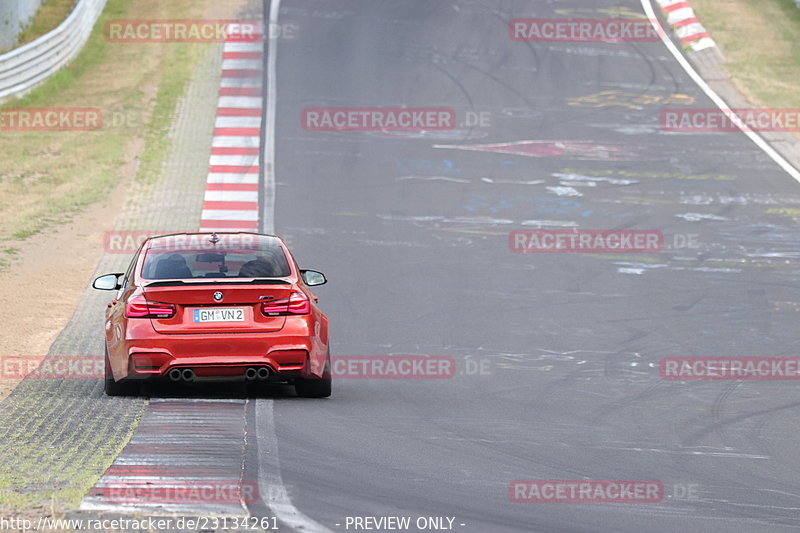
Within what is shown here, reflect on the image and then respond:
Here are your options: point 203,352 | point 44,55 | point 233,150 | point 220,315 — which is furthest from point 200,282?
point 44,55

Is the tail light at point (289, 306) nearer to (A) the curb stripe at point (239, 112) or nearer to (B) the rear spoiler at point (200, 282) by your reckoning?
(B) the rear spoiler at point (200, 282)

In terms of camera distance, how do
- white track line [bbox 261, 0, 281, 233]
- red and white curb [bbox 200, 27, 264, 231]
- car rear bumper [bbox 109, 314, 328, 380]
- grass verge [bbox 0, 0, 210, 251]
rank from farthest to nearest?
grass verge [bbox 0, 0, 210, 251], red and white curb [bbox 200, 27, 264, 231], white track line [bbox 261, 0, 281, 233], car rear bumper [bbox 109, 314, 328, 380]

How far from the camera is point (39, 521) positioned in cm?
648

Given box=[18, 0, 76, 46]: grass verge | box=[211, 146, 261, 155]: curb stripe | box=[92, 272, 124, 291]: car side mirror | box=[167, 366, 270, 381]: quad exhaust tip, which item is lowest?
box=[167, 366, 270, 381]: quad exhaust tip

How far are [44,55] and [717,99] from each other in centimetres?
1528

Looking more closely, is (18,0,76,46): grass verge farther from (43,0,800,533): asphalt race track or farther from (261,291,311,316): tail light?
(261,291,311,316): tail light

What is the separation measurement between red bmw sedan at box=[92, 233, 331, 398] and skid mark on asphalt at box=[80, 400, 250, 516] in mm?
364

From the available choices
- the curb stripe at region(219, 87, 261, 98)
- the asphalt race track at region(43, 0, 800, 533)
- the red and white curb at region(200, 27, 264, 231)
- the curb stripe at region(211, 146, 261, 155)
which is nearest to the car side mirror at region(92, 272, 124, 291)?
the asphalt race track at region(43, 0, 800, 533)

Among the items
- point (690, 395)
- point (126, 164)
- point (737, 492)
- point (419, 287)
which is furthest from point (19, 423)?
point (126, 164)

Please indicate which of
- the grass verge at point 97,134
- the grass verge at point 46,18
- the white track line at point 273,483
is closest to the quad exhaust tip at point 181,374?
the white track line at point 273,483

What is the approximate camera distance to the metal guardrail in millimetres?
28266

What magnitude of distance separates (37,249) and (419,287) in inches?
251

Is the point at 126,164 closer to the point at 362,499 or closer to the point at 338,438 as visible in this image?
the point at 338,438

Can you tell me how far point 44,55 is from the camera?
29875mm
